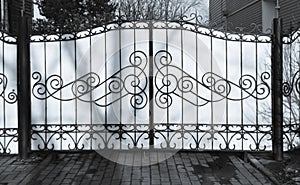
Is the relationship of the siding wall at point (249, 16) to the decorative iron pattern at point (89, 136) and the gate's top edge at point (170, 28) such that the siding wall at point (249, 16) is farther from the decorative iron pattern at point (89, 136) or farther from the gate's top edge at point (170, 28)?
the decorative iron pattern at point (89, 136)

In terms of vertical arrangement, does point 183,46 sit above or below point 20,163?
above

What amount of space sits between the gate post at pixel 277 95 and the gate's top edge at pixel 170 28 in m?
0.30

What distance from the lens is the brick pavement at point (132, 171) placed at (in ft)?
18.0

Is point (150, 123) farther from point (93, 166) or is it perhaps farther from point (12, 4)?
point (12, 4)

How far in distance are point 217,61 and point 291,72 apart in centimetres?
110

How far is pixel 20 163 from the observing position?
6.31 metres

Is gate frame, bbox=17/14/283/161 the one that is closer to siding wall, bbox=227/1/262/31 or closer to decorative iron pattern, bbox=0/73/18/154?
decorative iron pattern, bbox=0/73/18/154

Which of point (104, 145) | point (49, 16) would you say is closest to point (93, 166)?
point (104, 145)

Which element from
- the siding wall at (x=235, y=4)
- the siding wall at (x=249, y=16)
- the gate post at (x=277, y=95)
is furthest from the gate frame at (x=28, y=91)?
the siding wall at (x=235, y=4)

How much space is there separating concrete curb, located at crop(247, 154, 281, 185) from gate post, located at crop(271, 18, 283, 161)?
329 millimetres

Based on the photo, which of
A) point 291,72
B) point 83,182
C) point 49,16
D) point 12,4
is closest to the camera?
point 83,182

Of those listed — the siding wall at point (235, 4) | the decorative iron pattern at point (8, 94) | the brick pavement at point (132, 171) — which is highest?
the siding wall at point (235, 4)


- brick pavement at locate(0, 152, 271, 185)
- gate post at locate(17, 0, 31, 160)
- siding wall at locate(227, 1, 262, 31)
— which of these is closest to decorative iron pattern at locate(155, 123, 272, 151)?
brick pavement at locate(0, 152, 271, 185)

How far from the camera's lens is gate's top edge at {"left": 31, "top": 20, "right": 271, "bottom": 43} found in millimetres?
6742
